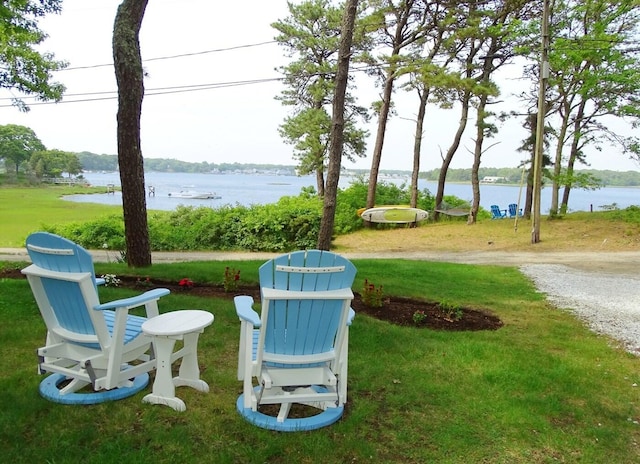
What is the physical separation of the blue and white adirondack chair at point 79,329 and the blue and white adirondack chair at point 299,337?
0.66 meters

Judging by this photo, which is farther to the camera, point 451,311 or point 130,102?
point 130,102

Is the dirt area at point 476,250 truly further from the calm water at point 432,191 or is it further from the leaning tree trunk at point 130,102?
the calm water at point 432,191

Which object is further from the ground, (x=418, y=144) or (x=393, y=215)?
(x=418, y=144)

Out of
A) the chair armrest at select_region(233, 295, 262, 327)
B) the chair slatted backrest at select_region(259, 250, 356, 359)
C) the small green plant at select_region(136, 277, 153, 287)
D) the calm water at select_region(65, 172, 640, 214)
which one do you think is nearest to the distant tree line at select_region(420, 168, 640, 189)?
the calm water at select_region(65, 172, 640, 214)

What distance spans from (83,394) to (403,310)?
3229mm

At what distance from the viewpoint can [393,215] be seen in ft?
57.3

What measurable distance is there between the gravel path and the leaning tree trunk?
5.65 meters

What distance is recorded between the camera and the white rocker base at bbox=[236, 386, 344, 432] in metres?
2.35

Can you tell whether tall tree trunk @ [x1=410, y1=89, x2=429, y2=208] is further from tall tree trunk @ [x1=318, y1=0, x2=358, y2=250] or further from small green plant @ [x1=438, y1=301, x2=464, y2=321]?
small green plant @ [x1=438, y1=301, x2=464, y2=321]

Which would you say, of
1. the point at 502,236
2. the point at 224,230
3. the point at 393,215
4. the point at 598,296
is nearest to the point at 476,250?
the point at 502,236

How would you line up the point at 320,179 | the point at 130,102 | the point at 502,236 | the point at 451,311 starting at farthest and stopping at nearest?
the point at 320,179 → the point at 502,236 → the point at 130,102 → the point at 451,311

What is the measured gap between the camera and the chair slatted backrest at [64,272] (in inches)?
93.3

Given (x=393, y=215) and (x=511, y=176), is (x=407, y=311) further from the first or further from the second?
(x=511, y=176)

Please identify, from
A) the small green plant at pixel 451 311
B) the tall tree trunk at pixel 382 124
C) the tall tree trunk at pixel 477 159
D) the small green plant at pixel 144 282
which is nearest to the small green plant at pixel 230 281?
the small green plant at pixel 144 282
